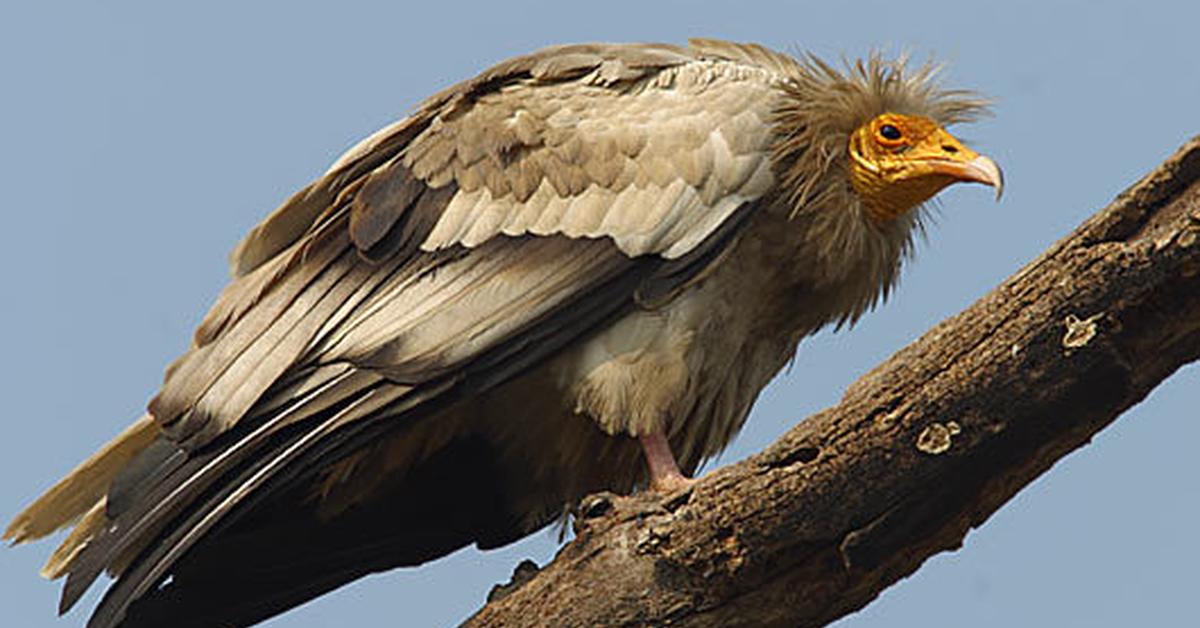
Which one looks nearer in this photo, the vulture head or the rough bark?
the rough bark

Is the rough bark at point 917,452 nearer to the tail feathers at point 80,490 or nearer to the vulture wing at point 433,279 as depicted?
the vulture wing at point 433,279

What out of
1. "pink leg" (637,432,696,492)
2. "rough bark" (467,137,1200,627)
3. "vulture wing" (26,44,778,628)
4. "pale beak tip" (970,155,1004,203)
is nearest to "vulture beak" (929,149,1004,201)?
"pale beak tip" (970,155,1004,203)

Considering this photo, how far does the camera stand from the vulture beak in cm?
629

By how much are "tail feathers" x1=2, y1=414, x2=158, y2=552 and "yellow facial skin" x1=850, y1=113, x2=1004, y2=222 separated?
2.60 metres

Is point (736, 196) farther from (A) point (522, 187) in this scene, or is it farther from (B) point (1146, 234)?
(B) point (1146, 234)

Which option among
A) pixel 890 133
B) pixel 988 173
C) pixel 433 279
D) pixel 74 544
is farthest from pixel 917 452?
pixel 74 544

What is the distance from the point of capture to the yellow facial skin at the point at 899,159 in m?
6.68

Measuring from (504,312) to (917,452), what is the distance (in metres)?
1.57

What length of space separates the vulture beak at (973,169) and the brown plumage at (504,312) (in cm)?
1

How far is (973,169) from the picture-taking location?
648 cm

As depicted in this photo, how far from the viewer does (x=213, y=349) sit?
6.73 meters

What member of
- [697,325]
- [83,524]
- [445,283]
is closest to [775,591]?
[697,325]

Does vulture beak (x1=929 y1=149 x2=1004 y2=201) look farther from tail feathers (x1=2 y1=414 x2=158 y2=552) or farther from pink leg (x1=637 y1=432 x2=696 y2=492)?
tail feathers (x1=2 y1=414 x2=158 y2=552)

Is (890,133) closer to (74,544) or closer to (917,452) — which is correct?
(917,452)
